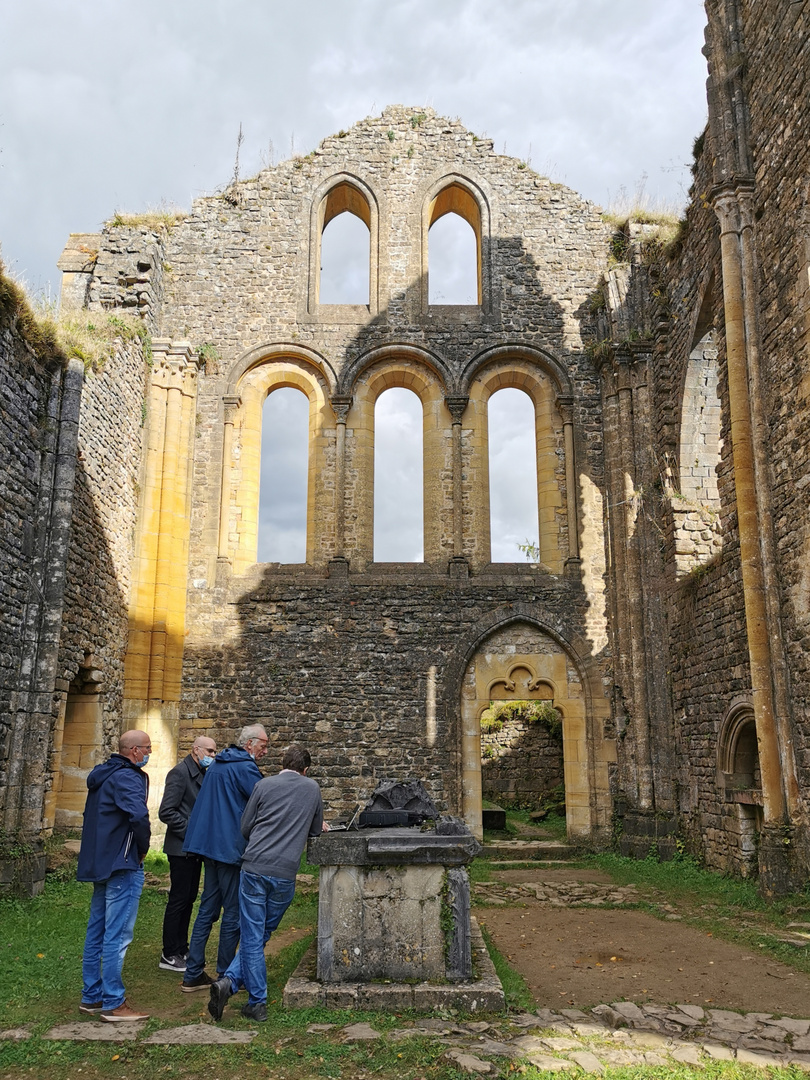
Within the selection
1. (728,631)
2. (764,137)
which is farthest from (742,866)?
(764,137)

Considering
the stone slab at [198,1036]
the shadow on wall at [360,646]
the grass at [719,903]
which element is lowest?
the grass at [719,903]

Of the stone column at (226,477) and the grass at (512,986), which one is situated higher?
the stone column at (226,477)

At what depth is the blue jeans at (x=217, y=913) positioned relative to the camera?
4.85 m

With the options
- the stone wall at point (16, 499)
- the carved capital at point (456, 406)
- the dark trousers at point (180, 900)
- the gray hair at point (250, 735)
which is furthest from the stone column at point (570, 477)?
the dark trousers at point (180, 900)

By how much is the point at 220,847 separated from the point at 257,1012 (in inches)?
36.0

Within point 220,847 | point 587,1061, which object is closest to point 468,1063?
point 587,1061

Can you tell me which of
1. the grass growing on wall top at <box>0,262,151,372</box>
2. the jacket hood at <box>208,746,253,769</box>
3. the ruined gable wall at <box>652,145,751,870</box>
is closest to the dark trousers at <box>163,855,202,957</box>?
the jacket hood at <box>208,746,253,769</box>

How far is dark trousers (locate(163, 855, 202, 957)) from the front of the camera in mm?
5438

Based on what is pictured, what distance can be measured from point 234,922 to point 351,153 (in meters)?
13.0

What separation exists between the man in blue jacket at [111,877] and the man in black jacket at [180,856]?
73 cm

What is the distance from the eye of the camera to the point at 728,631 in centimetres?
967

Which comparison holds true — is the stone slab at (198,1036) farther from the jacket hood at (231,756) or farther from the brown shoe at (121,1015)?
the jacket hood at (231,756)

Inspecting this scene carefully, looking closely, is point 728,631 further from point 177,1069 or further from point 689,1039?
point 177,1069

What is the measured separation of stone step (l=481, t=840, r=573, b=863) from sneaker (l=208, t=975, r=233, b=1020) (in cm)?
775
